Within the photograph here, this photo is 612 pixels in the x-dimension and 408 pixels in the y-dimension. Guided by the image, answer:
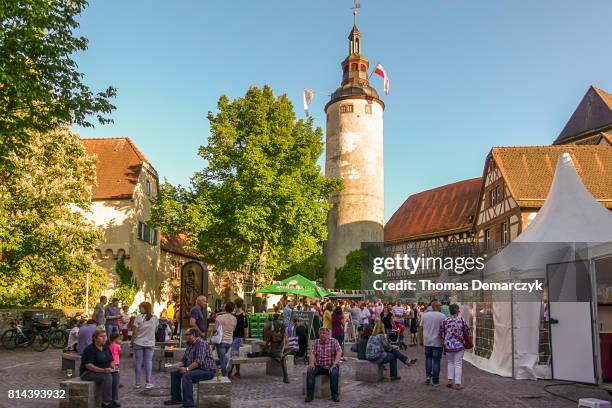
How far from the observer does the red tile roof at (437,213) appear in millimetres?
51906

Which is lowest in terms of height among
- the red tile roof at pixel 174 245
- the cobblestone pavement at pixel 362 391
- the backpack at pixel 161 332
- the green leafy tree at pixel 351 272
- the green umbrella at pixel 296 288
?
the cobblestone pavement at pixel 362 391

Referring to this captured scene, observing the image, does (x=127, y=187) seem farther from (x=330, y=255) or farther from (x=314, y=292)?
(x=330, y=255)

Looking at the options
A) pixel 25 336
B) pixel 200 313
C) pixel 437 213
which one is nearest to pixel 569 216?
pixel 200 313

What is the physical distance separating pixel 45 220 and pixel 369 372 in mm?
15960

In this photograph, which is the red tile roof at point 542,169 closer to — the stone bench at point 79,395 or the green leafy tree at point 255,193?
the green leafy tree at point 255,193

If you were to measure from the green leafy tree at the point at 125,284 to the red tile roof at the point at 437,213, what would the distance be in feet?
90.1

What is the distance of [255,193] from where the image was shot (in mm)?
31844

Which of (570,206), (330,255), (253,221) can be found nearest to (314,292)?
(253,221)

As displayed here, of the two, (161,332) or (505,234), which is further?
(505,234)

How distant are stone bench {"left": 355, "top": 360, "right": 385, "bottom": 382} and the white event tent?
343 centimetres

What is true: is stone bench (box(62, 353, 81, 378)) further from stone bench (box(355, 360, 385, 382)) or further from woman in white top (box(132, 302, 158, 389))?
stone bench (box(355, 360, 385, 382))

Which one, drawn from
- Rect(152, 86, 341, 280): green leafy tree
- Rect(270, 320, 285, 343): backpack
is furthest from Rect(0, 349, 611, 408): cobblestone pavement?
Rect(152, 86, 341, 280): green leafy tree

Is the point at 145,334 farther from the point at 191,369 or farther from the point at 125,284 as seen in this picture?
the point at 125,284

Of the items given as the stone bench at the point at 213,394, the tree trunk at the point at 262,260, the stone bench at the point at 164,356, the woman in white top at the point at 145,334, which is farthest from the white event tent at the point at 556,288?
the tree trunk at the point at 262,260
